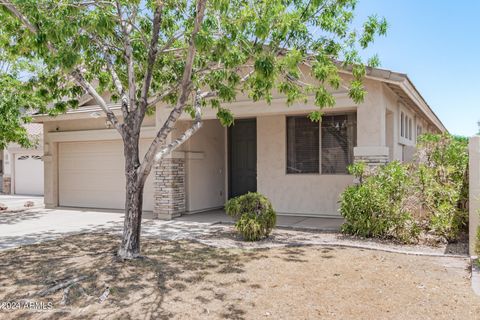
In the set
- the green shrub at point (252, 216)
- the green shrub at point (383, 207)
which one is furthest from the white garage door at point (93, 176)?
the green shrub at point (383, 207)

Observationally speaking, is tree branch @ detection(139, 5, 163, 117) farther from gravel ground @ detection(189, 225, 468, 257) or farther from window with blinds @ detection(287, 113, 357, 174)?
window with blinds @ detection(287, 113, 357, 174)

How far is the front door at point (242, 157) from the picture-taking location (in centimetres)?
1309

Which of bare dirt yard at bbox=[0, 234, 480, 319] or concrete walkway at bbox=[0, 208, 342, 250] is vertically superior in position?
bare dirt yard at bbox=[0, 234, 480, 319]

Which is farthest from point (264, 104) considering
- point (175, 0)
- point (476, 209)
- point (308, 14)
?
point (476, 209)

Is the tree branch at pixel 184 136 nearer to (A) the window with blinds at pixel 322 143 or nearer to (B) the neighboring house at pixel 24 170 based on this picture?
(A) the window with blinds at pixel 322 143

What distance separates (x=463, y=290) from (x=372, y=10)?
5543mm

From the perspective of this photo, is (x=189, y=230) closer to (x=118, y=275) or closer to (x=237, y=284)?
(x=118, y=275)

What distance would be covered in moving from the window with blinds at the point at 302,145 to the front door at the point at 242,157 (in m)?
1.86

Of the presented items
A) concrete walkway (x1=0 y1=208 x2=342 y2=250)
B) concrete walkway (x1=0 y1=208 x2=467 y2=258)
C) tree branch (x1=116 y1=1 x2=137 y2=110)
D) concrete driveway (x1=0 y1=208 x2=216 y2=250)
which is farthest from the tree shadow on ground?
tree branch (x1=116 y1=1 x2=137 y2=110)

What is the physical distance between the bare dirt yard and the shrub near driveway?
1.12m

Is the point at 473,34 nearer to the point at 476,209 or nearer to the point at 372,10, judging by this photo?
the point at 372,10

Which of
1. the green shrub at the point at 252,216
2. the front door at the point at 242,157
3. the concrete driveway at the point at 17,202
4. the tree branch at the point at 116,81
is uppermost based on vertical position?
the tree branch at the point at 116,81

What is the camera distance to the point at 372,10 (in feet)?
26.2

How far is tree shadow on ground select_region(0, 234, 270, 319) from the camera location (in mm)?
4594
